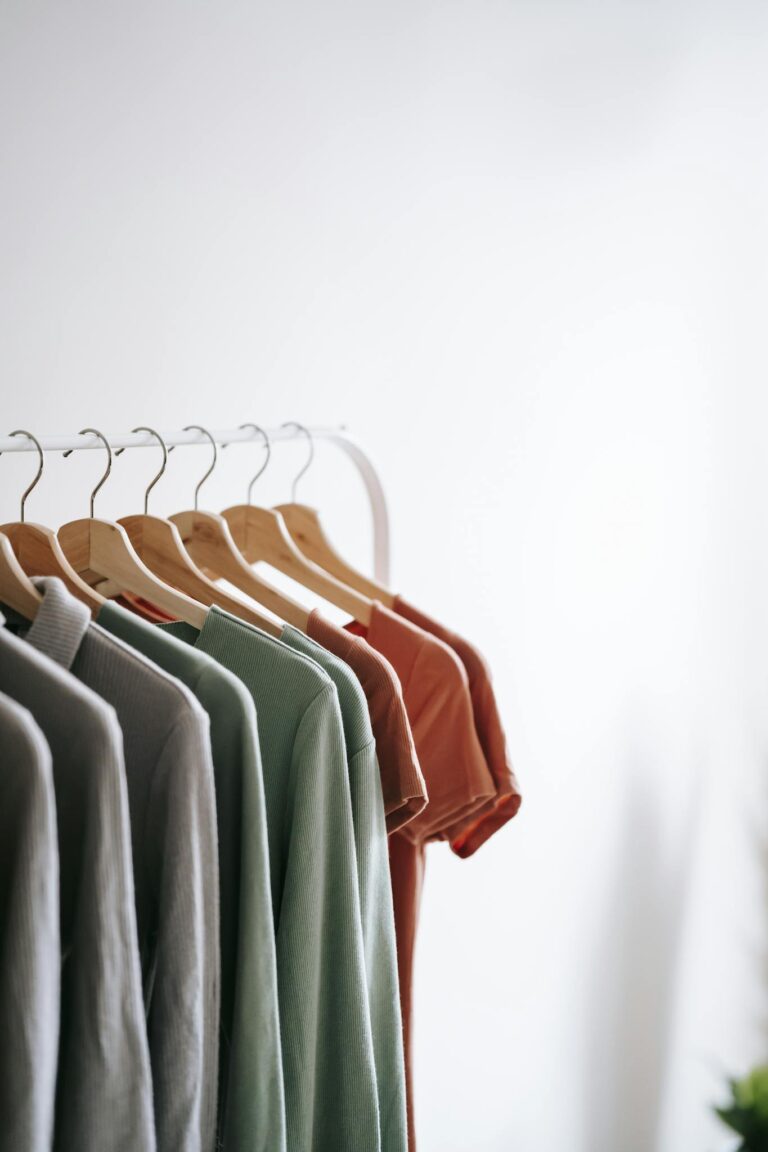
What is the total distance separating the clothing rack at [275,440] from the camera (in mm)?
955

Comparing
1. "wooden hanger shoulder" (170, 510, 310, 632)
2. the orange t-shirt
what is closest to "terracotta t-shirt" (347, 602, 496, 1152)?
the orange t-shirt

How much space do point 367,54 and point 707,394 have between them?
3.30 feet

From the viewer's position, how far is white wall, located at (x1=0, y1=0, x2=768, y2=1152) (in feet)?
4.31

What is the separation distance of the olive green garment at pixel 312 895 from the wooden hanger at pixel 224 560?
0.12 m

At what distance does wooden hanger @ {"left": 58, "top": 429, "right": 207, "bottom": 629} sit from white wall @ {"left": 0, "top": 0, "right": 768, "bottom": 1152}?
294 millimetres

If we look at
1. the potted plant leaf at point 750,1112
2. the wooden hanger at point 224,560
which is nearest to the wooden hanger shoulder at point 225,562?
the wooden hanger at point 224,560

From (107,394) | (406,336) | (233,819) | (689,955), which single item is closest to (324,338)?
(406,336)

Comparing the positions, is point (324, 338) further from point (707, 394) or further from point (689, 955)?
point (689, 955)

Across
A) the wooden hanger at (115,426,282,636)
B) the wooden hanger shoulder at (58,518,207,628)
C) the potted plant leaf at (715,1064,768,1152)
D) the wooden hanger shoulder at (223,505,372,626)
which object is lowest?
the potted plant leaf at (715,1064,768,1152)

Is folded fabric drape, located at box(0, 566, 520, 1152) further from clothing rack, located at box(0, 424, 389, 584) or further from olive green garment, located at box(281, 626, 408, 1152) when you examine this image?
clothing rack, located at box(0, 424, 389, 584)

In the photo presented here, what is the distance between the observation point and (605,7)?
1.90m

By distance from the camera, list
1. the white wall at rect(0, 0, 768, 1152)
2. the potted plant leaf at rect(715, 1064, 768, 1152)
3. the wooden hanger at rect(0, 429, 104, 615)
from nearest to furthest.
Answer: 1. the wooden hanger at rect(0, 429, 104, 615)
2. the white wall at rect(0, 0, 768, 1152)
3. the potted plant leaf at rect(715, 1064, 768, 1152)

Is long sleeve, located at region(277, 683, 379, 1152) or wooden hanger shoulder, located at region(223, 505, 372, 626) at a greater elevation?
wooden hanger shoulder, located at region(223, 505, 372, 626)

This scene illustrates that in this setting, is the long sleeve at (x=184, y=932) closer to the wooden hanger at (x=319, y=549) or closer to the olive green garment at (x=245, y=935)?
the olive green garment at (x=245, y=935)
